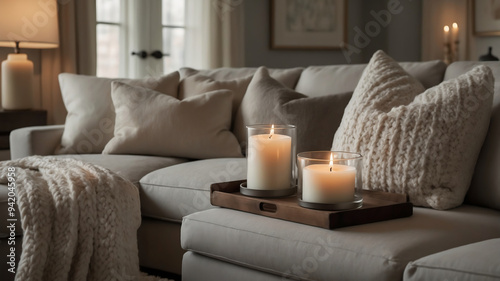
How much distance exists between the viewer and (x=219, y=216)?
1931 millimetres

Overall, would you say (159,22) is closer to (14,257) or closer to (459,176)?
(14,257)

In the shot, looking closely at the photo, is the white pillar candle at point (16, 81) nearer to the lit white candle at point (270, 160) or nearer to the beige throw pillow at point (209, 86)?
the beige throw pillow at point (209, 86)

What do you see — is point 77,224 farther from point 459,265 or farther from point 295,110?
point 459,265

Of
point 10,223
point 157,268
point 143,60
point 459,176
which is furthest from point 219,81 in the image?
point 143,60

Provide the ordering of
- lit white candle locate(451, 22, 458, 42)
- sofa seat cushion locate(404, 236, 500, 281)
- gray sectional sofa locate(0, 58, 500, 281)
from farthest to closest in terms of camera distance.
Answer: lit white candle locate(451, 22, 458, 42) → gray sectional sofa locate(0, 58, 500, 281) → sofa seat cushion locate(404, 236, 500, 281)

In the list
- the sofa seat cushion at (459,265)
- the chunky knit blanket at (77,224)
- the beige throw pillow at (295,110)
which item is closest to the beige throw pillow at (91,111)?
the beige throw pillow at (295,110)

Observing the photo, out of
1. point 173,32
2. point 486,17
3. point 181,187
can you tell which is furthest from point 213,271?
point 486,17

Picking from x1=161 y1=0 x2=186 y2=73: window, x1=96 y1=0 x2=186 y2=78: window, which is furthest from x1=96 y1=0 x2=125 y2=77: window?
x1=161 y1=0 x2=186 y2=73: window

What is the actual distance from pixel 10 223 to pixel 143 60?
287 centimetres

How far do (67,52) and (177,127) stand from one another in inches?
64.8

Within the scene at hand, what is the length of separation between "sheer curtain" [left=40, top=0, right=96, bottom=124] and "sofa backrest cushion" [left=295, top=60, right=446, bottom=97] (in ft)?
5.94

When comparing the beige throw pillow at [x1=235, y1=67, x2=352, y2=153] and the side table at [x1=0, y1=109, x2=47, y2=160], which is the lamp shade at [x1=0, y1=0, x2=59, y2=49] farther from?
the beige throw pillow at [x1=235, y1=67, x2=352, y2=153]

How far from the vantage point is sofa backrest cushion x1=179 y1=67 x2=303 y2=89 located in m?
3.10

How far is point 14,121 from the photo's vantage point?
3.75 metres
